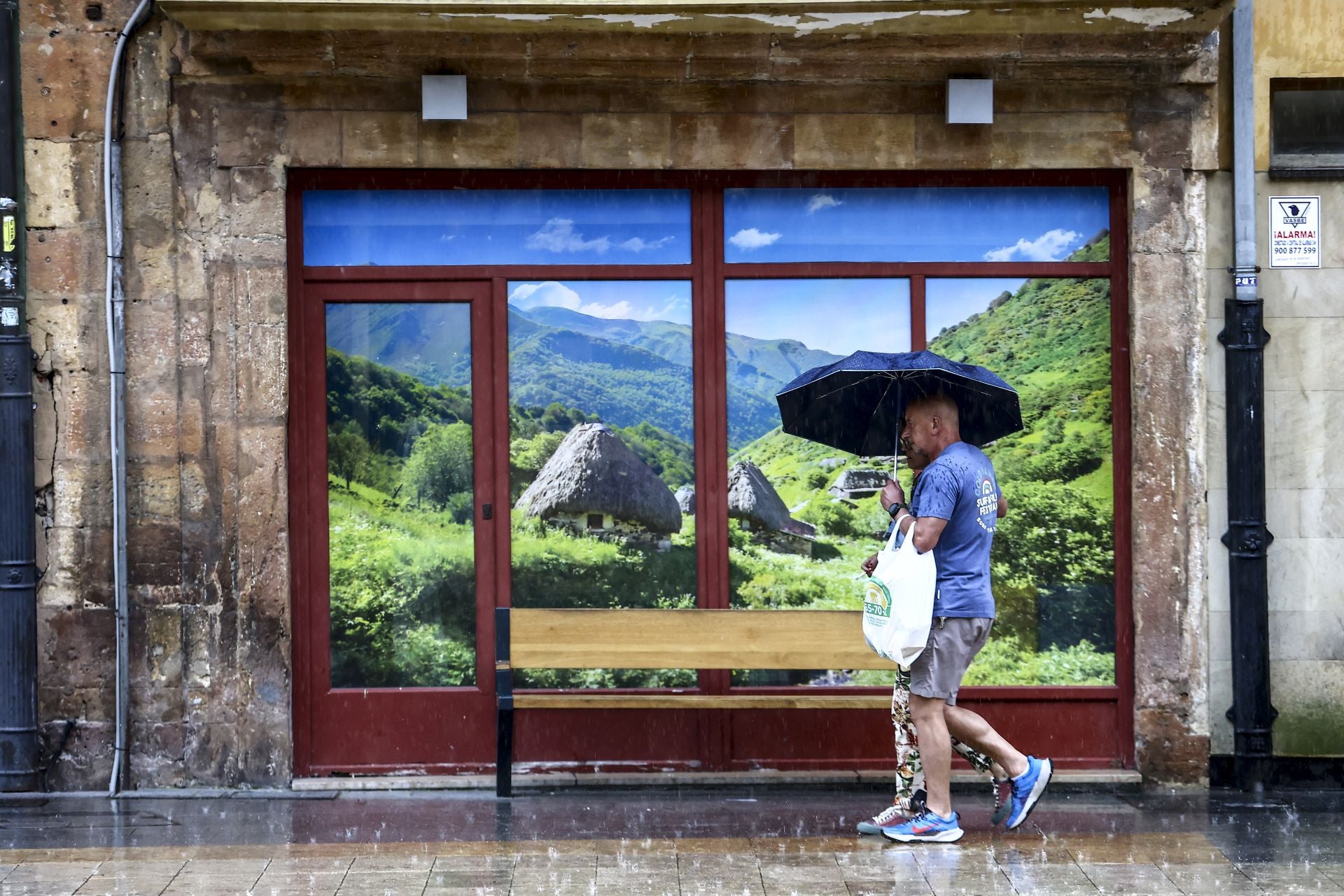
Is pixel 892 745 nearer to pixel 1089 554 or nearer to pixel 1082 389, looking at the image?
pixel 1089 554

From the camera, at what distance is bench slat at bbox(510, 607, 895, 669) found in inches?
269

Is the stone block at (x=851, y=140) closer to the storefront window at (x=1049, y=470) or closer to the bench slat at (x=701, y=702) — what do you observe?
the storefront window at (x=1049, y=470)

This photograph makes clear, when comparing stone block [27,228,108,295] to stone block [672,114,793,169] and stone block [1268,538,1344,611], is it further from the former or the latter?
stone block [1268,538,1344,611]

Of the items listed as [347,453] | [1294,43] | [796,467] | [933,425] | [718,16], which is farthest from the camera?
[796,467]

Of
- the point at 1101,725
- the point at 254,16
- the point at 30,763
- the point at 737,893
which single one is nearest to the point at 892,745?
the point at 1101,725

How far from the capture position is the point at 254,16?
6637 millimetres

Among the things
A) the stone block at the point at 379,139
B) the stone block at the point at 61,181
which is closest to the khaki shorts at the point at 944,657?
the stone block at the point at 379,139

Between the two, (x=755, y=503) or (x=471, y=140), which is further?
(x=755, y=503)

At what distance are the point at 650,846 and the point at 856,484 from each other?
2389 mm

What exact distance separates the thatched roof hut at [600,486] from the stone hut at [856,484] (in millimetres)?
855

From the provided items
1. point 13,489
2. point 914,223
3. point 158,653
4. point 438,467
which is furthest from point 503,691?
point 914,223

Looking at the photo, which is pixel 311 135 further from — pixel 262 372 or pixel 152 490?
pixel 152 490

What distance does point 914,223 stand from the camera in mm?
7445

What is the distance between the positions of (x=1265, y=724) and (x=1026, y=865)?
2.27 m
